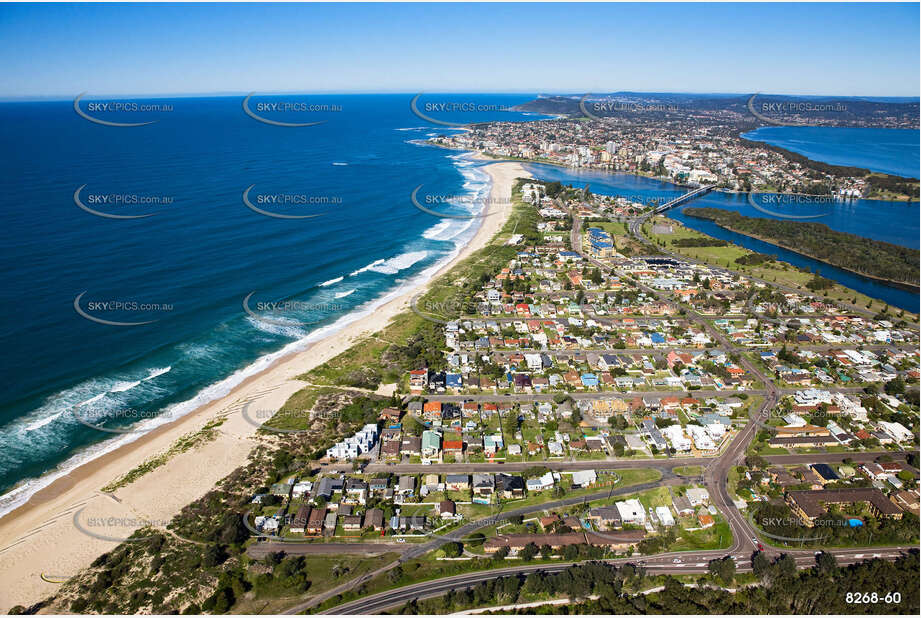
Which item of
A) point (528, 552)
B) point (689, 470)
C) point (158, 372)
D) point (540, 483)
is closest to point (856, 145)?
point (689, 470)

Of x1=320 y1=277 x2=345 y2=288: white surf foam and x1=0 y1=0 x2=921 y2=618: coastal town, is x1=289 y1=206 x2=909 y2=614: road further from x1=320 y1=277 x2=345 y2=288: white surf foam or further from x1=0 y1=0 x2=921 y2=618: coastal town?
x1=320 y1=277 x2=345 y2=288: white surf foam

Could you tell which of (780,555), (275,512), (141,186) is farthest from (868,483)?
(141,186)

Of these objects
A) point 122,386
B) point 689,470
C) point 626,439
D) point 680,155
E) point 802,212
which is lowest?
point 689,470

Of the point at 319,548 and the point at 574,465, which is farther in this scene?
the point at 574,465

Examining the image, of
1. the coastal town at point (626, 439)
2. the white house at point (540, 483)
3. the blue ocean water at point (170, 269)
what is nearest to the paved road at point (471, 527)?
the coastal town at point (626, 439)

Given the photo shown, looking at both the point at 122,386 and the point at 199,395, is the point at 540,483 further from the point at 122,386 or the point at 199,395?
the point at 122,386

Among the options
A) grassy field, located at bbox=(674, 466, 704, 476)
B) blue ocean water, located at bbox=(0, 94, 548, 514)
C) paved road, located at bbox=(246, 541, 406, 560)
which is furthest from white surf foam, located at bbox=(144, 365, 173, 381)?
grassy field, located at bbox=(674, 466, 704, 476)
